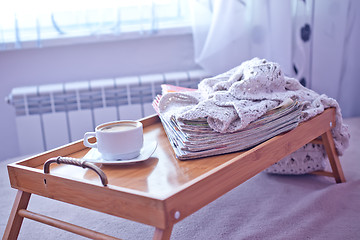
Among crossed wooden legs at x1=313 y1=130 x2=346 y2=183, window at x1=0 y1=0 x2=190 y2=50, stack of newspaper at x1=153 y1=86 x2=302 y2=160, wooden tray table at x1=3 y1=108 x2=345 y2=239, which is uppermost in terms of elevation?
window at x1=0 y1=0 x2=190 y2=50

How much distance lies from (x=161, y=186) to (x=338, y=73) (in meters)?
1.54

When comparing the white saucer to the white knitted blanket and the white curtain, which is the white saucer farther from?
the white curtain

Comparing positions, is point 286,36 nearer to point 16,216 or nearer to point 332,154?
point 332,154

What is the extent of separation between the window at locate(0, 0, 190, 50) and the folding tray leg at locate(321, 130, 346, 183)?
0.98 m

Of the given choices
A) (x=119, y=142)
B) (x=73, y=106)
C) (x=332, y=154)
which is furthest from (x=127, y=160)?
(x=73, y=106)

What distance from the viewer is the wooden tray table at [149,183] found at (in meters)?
0.73

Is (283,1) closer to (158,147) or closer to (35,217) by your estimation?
(158,147)

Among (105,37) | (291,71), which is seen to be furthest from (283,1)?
(105,37)

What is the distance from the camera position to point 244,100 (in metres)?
1.03

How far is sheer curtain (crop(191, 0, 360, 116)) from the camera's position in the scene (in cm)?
194

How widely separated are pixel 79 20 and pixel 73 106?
40cm

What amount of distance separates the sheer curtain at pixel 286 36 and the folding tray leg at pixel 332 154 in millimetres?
724

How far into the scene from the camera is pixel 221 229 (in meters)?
1.16

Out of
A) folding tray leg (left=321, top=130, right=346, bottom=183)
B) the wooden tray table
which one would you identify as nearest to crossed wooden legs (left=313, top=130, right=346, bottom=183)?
folding tray leg (left=321, top=130, right=346, bottom=183)
